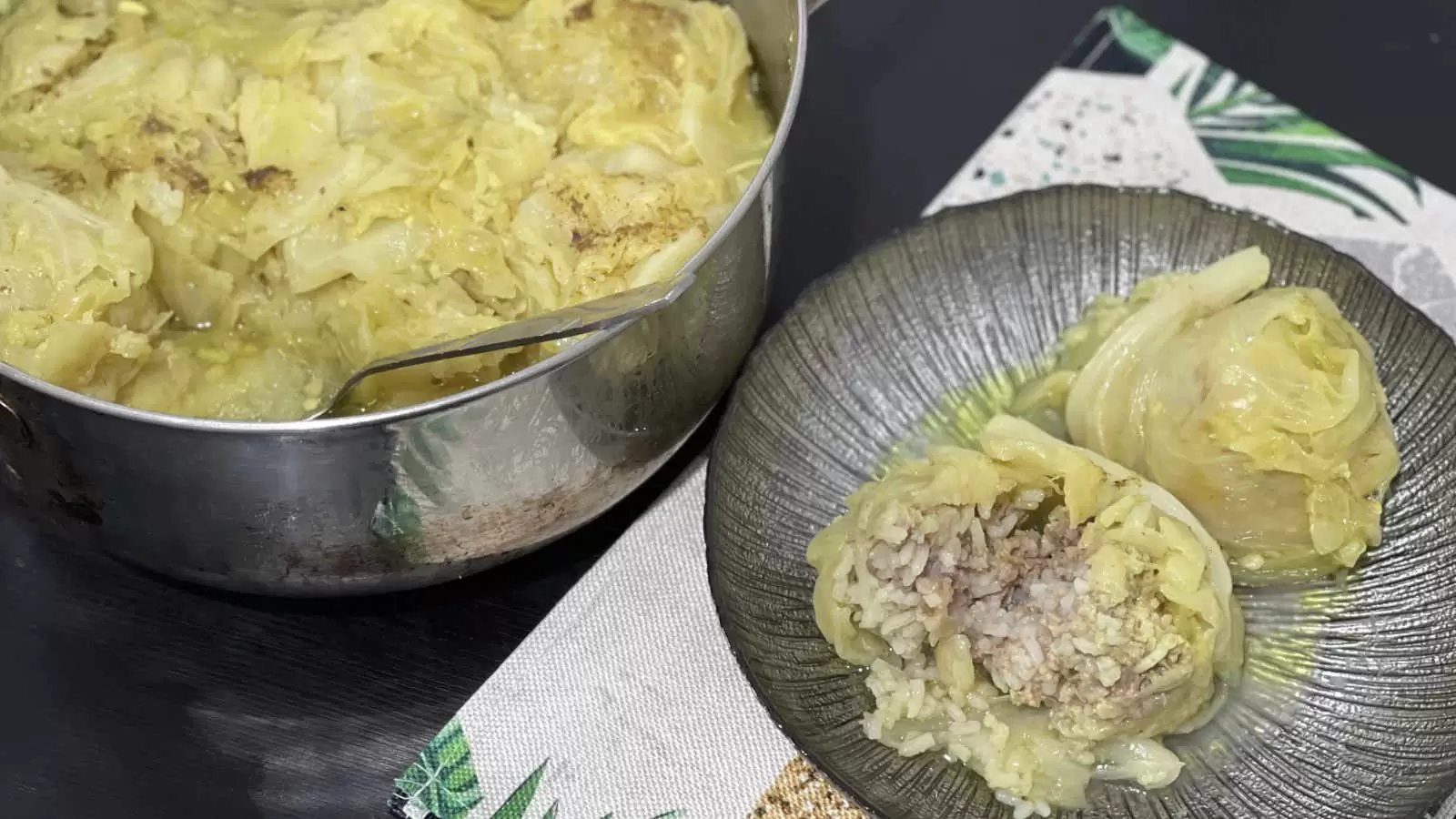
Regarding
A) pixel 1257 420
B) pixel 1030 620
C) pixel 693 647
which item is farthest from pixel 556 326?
pixel 1257 420

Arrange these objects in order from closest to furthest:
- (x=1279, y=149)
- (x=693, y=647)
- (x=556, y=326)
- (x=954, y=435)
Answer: (x=556, y=326)
(x=693, y=647)
(x=954, y=435)
(x=1279, y=149)

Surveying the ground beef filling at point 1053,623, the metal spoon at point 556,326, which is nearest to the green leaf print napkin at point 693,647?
the ground beef filling at point 1053,623

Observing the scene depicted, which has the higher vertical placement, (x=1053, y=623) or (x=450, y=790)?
(x=1053, y=623)

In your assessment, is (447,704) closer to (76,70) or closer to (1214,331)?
(76,70)

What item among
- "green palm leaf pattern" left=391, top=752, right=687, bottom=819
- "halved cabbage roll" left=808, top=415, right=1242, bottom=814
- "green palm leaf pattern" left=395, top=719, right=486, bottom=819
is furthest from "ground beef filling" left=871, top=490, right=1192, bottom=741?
Result: "green palm leaf pattern" left=395, top=719, right=486, bottom=819

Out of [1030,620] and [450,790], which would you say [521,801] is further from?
[1030,620]

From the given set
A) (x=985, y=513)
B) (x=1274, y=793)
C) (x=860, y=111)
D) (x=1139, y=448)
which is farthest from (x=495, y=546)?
(x=860, y=111)
